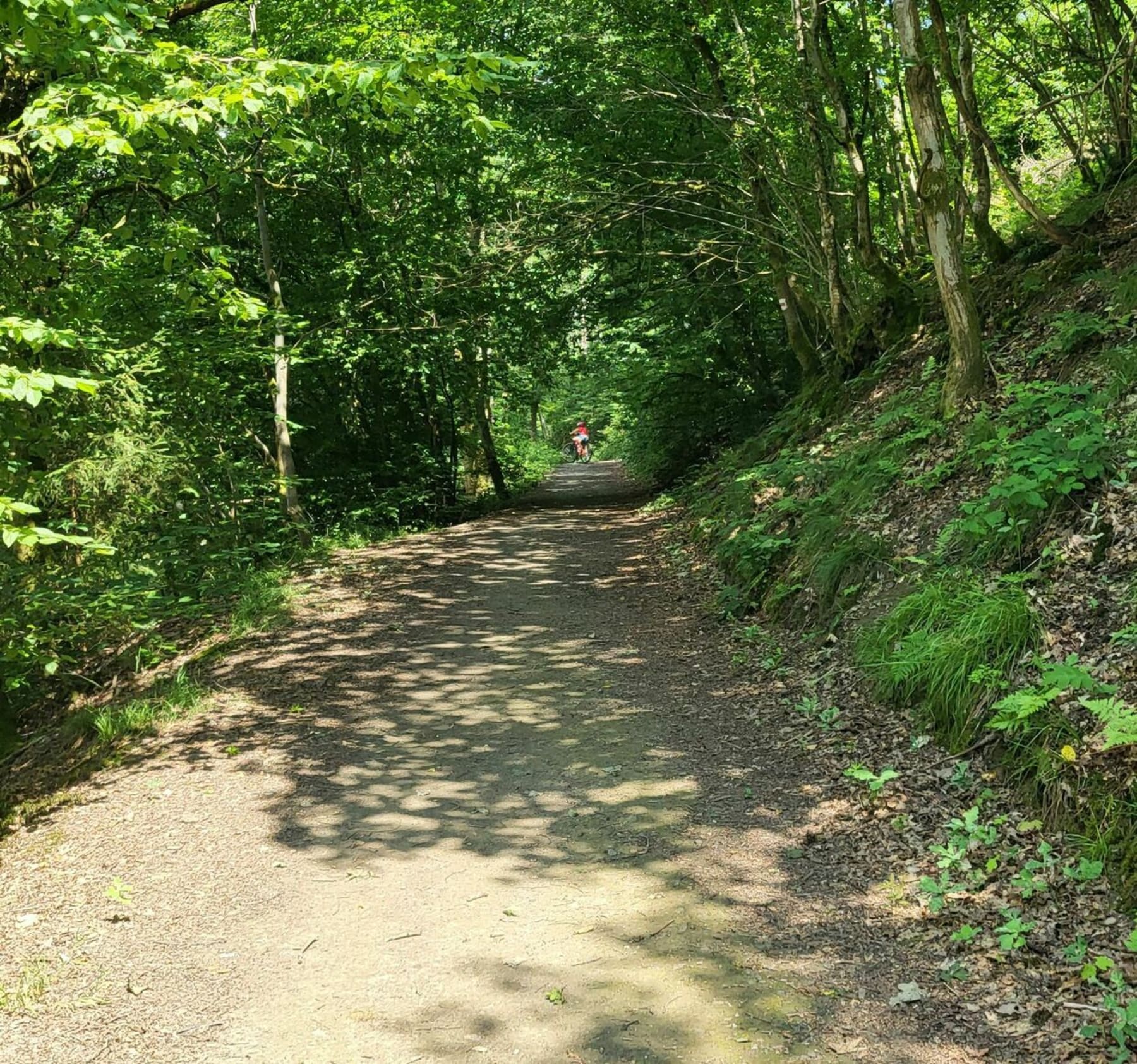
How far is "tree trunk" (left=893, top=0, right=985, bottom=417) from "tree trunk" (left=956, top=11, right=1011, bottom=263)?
1.07 meters

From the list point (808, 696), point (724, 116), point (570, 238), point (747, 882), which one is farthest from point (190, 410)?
point (747, 882)

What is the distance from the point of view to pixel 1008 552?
554 centimetres

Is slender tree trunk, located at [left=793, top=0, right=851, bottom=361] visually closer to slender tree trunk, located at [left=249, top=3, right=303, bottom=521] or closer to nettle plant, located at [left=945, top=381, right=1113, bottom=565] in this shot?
nettle plant, located at [left=945, top=381, right=1113, bottom=565]

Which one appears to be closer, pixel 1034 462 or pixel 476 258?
pixel 1034 462

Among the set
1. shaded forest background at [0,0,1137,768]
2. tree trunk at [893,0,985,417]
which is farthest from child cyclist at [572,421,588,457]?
tree trunk at [893,0,985,417]

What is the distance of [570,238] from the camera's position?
1250 centimetres

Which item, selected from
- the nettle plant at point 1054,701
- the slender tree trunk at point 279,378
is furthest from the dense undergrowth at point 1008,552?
the slender tree trunk at point 279,378

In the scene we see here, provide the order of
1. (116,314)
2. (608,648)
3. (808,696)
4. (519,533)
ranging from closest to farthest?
(808,696) < (608,648) < (116,314) < (519,533)

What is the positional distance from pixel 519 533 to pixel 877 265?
6.77 m

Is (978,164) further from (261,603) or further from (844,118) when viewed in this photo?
(261,603)

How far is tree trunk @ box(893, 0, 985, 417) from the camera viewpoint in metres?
7.12

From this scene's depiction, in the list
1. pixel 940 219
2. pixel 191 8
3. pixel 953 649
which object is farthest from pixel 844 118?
pixel 953 649

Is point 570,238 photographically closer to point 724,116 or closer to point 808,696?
point 724,116

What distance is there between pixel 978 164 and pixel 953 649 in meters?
5.81
